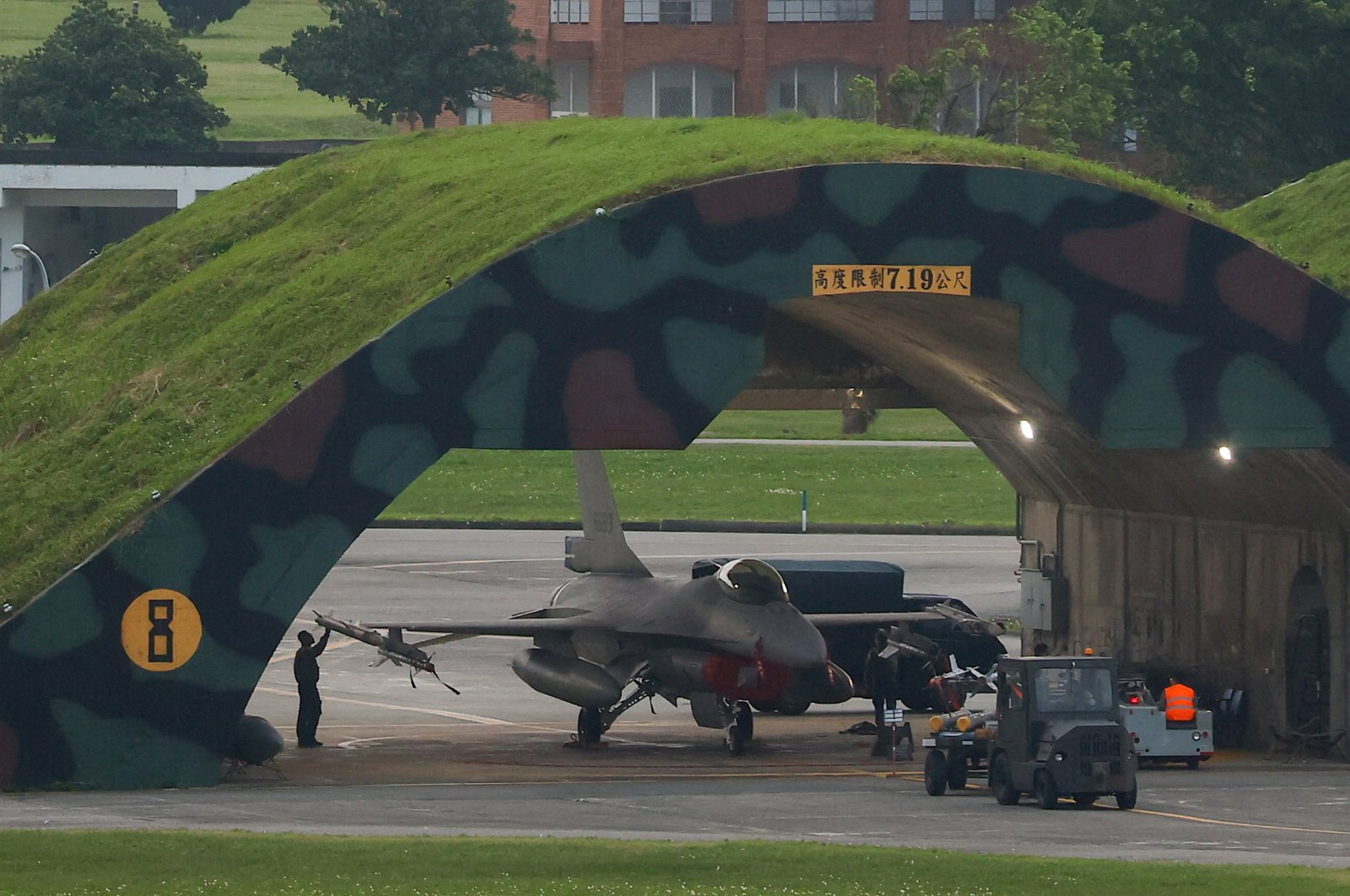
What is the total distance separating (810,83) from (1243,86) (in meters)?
36.1

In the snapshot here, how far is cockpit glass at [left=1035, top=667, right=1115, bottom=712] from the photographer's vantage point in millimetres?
24562

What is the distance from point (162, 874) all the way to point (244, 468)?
7.56 metres

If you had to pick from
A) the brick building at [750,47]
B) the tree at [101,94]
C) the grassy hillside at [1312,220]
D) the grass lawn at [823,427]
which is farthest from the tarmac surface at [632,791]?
the tree at [101,94]

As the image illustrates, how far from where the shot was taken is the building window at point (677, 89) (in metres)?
101

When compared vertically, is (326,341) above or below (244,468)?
above

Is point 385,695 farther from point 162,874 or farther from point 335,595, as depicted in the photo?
point 162,874

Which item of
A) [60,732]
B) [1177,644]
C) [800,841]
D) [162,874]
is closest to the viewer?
[162,874]

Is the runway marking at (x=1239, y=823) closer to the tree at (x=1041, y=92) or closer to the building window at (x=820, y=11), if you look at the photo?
the tree at (x=1041, y=92)

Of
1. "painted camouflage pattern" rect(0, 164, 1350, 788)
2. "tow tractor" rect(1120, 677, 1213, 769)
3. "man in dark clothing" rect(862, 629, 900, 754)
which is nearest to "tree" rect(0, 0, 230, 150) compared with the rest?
"man in dark clothing" rect(862, 629, 900, 754)

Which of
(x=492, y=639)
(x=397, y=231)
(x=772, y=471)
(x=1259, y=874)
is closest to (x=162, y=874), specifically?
(x=1259, y=874)

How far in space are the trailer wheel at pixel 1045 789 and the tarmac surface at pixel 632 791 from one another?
0.21 meters

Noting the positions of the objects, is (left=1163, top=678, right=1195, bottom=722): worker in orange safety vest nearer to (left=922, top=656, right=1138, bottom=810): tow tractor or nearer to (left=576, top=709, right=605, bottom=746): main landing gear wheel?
(left=922, top=656, right=1138, bottom=810): tow tractor

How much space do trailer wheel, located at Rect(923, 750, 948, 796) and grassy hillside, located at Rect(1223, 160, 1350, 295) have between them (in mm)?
8907

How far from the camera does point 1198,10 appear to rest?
67.6 meters
